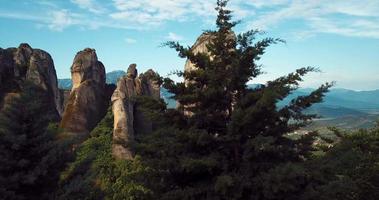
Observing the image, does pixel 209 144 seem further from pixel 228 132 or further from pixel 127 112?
pixel 127 112

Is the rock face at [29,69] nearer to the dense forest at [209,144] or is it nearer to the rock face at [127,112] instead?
the rock face at [127,112]

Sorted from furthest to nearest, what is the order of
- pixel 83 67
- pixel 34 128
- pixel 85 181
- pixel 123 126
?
1. pixel 83 67
2. pixel 123 126
3. pixel 34 128
4. pixel 85 181

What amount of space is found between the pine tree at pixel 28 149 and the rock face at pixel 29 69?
135 ft

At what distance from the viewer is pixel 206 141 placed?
1513 cm

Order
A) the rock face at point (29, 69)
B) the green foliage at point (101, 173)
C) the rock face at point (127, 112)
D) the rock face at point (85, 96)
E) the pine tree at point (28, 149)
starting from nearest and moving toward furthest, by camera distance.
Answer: the pine tree at point (28, 149), the green foliage at point (101, 173), the rock face at point (127, 112), the rock face at point (85, 96), the rock face at point (29, 69)

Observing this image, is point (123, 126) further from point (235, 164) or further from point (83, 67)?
point (235, 164)

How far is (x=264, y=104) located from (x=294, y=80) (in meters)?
1.93

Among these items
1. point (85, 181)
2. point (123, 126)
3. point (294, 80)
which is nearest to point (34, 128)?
point (85, 181)

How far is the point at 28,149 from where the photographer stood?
1474 cm

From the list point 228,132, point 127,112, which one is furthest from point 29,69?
point 228,132

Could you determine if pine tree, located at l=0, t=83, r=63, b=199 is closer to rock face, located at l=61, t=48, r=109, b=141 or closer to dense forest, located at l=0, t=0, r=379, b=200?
dense forest, located at l=0, t=0, r=379, b=200

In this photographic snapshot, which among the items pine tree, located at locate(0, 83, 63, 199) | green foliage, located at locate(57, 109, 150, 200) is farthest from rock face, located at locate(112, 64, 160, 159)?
pine tree, located at locate(0, 83, 63, 199)

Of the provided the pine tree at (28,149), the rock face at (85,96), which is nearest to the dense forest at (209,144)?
the pine tree at (28,149)

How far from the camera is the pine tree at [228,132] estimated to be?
14391 millimetres
